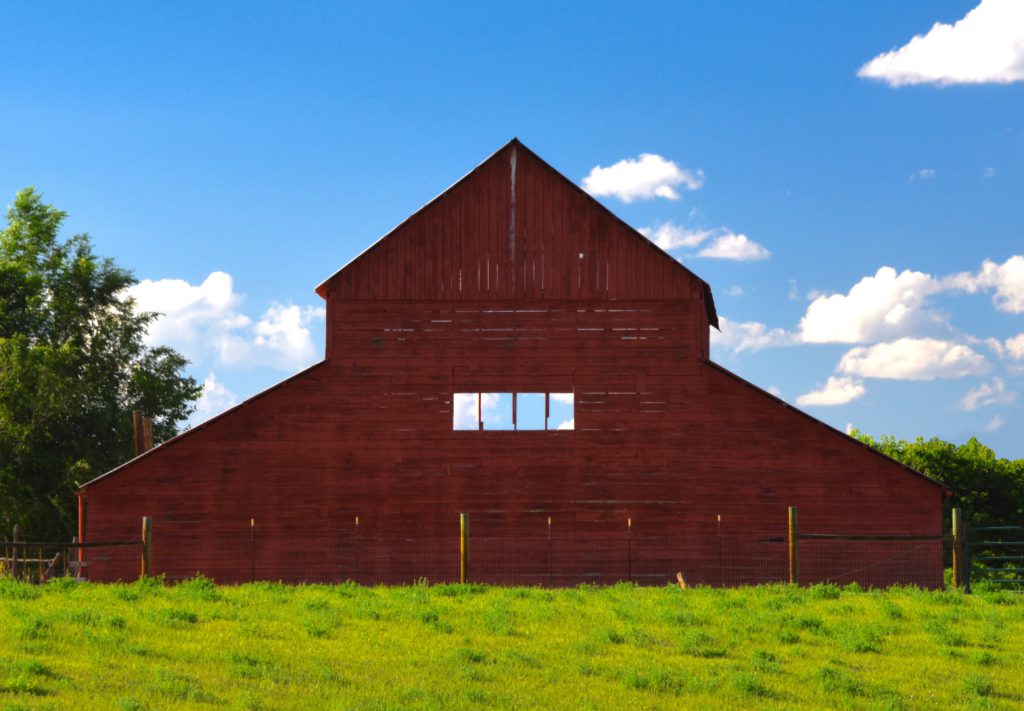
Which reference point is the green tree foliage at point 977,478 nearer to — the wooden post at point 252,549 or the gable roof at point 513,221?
the gable roof at point 513,221

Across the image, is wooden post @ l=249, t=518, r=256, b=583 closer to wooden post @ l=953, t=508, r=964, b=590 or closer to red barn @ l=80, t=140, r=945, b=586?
red barn @ l=80, t=140, r=945, b=586

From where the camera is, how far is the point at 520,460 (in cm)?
2986

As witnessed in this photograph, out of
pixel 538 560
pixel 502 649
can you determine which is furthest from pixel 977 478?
pixel 502 649

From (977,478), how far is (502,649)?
3650 centimetres

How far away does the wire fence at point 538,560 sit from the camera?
96.2 ft

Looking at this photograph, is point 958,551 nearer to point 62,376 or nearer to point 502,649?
point 502,649

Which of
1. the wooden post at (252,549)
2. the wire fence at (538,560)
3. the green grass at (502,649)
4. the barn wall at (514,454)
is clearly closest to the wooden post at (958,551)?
the green grass at (502,649)

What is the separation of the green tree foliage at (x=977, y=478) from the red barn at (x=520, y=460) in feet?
62.1

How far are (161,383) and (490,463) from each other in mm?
30332

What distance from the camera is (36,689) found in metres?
13.0

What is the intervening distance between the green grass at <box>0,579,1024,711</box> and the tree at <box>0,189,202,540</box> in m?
29.8

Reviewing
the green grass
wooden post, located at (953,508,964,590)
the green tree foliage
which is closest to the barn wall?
wooden post, located at (953,508,964,590)

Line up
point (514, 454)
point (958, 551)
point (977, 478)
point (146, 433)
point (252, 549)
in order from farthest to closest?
1. point (977, 478)
2. point (146, 433)
3. point (514, 454)
4. point (252, 549)
5. point (958, 551)

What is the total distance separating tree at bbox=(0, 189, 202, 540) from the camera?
162ft
